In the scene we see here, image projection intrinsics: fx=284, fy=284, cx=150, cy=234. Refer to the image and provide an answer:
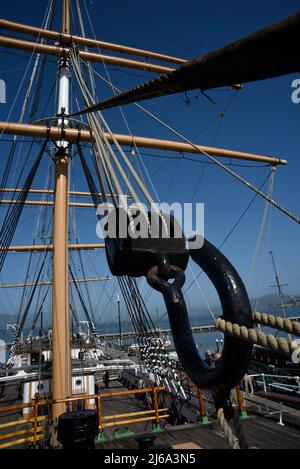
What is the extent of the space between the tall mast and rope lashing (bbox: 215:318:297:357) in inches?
292

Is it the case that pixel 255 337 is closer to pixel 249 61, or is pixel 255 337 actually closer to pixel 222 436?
pixel 249 61

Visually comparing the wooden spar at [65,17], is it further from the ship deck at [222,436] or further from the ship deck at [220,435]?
the ship deck at [222,436]

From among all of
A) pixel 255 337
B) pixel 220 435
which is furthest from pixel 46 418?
pixel 255 337

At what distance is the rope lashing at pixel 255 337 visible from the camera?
→ 1.04m

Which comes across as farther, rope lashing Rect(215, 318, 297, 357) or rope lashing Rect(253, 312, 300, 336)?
rope lashing Rect(253, 312, 300, 336)


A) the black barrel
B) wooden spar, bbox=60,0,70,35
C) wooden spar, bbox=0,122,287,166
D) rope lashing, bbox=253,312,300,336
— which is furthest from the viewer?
wooden spar, bbox=60,0,70,35

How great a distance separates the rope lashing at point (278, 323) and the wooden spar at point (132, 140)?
5.52 metres

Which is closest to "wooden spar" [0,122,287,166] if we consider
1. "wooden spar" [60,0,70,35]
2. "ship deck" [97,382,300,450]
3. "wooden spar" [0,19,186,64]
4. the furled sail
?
"wooden spar" [0,19,186,64]

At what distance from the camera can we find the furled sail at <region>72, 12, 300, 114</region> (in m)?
0.77

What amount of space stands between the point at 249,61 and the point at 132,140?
9239 mm

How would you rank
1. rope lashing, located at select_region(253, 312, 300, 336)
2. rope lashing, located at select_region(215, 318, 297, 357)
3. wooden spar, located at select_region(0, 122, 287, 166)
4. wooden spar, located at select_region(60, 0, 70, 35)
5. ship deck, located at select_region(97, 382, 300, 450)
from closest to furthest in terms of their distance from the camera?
rope lashing, located at select_region(215, 318, 297, 357) → rope lashing, located at select_region(253, 312, 300, 336) → ship deck, located at select_region(97, 382, 300, 450) → wooden spar, located at select_region(0, 122, 287, 166) → wooden spar, located at select_region(60, 0, 70, 35)

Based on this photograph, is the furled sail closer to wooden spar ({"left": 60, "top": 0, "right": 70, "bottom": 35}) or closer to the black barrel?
the black barrel
